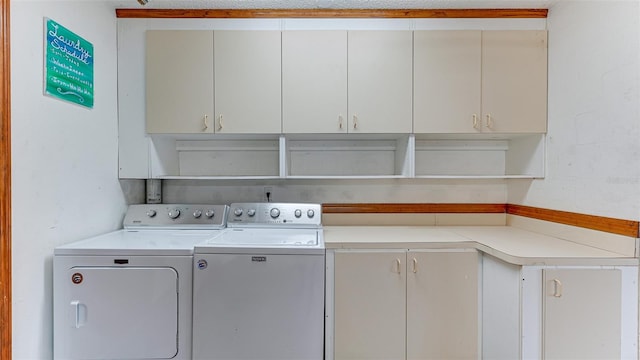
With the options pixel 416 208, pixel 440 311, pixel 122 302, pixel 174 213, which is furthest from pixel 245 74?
pixel 440 311

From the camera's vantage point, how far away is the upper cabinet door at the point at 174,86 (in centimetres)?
196

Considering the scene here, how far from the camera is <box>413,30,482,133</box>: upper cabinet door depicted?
196 cm

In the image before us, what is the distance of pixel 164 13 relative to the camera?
6.57 ft

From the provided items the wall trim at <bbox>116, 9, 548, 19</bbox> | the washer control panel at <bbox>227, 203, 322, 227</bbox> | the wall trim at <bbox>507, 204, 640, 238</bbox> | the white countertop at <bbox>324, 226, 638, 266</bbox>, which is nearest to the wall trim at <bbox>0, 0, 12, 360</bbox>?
the wall trim at <bbox>116, 9, 548, 19</bbox>

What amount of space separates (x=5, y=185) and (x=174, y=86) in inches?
39.5

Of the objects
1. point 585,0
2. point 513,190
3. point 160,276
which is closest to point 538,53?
point 585,0

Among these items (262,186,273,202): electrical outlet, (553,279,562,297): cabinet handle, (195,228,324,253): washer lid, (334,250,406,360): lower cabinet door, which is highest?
(262,186,273,202): electrical outlet

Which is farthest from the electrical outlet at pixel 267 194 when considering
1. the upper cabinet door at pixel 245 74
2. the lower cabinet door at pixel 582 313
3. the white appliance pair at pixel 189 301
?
the lower cabinet door at pixel 582 313

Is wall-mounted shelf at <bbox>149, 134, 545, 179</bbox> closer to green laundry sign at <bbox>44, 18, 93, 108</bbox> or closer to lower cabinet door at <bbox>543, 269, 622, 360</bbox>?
green laundry sign at <bbox>44, 18, 93, 108</bbox>

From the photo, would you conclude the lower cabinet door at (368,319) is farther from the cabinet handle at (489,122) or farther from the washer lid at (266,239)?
the cabinet handle at (489,122)

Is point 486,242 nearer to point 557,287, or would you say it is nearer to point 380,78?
point 557,287

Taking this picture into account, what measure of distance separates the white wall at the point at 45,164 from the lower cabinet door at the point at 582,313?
2429mm

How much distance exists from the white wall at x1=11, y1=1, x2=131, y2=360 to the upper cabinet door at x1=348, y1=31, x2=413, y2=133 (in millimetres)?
1567

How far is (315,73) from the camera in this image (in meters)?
1.96
